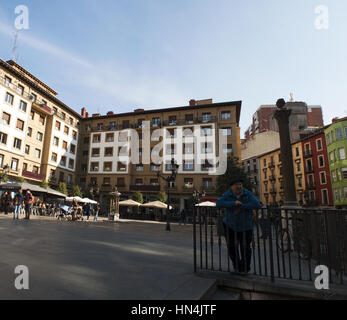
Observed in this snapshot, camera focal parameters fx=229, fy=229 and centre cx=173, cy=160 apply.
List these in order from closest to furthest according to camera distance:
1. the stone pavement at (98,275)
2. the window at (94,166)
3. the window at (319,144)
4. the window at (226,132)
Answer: the stone pavement at (98,275) < the window at (226,132) < the window at (319,144) < the window at (94,166)

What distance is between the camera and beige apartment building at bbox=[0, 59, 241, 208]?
32103 mm

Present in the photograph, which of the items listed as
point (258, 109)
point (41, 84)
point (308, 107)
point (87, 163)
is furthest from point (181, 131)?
point (308, 107)

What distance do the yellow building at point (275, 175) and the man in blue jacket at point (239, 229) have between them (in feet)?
133

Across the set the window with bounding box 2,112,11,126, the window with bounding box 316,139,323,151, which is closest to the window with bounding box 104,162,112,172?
the window with bounding box 2,112,11,126

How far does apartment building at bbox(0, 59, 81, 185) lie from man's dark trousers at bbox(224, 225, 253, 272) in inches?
1231

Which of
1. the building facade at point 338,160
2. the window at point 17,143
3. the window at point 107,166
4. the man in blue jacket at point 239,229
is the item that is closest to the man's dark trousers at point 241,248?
the man in blue jacket at point 239,229

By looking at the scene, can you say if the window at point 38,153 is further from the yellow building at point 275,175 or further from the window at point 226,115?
the yellow building at point 275,175

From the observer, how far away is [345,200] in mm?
31594

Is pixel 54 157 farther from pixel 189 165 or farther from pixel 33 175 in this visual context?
pixel 189 165

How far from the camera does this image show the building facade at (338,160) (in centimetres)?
3250

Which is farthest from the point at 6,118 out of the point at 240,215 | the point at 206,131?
the point at 240,215

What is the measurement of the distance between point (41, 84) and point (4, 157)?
14796 mm

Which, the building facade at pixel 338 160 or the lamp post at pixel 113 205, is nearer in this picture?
the lamp post at pixel 113 205
